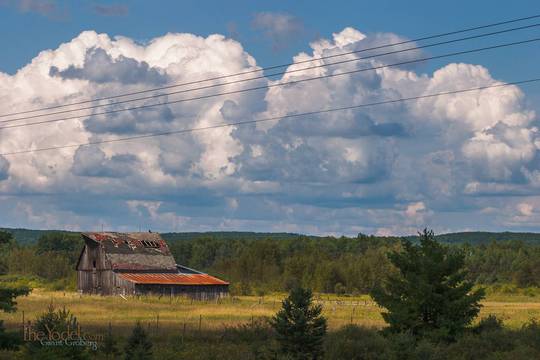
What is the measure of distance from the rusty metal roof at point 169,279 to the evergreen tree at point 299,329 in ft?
182

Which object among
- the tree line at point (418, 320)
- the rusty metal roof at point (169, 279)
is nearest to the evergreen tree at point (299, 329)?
the tree line at point (418, 320)

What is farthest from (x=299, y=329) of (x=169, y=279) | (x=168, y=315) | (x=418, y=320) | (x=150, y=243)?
(x=150, y=243)

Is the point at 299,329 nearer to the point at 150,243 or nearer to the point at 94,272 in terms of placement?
the point at 94,272

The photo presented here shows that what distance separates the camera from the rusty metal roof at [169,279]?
84438 millimetres

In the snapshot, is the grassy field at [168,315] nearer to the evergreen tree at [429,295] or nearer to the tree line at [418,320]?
the tree line at [418,320]

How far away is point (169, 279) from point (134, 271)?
14.3ft

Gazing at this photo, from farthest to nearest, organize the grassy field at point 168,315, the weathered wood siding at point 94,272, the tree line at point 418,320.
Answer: the weathered wood siding at point 94,272 < the grassy field at point 168,315 < the tree line at point 418,320

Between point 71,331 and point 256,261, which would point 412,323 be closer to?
point 71,331

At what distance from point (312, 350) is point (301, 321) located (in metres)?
1.33

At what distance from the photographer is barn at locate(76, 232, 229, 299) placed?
8494 cm

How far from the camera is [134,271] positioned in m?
88.3

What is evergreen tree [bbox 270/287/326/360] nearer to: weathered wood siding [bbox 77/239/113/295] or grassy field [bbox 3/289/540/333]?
grassy field [bbox 3/289/540/333]

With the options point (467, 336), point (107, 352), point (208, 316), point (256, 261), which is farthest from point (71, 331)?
point (256, 261)

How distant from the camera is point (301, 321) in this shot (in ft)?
96.3
